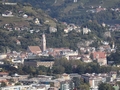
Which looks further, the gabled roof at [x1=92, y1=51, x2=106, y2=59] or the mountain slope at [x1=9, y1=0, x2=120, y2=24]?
the mountain slope at [x1=9, y1=0, x2=120, y2=24]

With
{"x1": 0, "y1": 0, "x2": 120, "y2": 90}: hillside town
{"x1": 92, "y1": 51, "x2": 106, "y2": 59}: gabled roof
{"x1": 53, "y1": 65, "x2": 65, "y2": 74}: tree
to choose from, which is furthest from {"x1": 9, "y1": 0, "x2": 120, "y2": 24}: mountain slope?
{"x1": 53, "y1": 65, "x2": 65, "y2": 74}: tree

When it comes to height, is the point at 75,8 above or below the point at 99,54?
below

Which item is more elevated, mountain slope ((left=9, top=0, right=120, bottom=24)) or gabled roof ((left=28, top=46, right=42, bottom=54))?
gabled roof ((left=28, top=46, right=42, bottom=54))

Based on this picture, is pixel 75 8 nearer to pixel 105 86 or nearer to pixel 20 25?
pixel 20 25

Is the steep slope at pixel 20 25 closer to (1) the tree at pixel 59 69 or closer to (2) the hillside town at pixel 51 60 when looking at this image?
(2) the hillside town at pixel 51 60

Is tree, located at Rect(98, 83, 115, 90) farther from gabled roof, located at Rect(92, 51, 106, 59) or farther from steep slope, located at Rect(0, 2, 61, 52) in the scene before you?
steep slope, located at Rect(0, 2, 61, 52)

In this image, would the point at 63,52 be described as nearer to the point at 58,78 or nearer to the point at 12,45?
the point at 12,45

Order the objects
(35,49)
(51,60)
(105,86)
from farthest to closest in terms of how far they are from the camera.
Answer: (35,49) < (51,60) < (105,86)

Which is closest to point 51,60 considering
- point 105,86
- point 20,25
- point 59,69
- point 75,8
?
point 59,69

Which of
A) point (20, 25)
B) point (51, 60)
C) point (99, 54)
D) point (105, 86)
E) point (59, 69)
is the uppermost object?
point (105, 86)

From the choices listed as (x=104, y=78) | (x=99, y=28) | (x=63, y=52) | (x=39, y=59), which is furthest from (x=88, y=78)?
(x=99, y=28)

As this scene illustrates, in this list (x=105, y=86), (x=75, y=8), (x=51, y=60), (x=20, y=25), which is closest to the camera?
(x=105, y=86)
